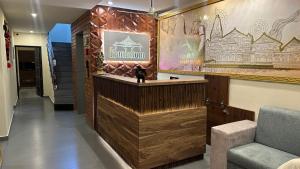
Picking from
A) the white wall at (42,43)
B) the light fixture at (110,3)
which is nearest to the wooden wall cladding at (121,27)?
the light fixture at (110,3)

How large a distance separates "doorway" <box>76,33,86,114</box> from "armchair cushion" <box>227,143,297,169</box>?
4.10 metres

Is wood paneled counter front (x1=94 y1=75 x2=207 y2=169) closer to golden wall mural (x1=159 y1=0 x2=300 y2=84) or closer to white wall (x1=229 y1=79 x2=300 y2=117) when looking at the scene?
white wall (x1=229 y1=79 x2=300 y2=117)

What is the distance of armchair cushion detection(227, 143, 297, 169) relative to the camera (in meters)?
2.08

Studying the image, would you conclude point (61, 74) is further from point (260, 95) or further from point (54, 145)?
point (260, 95)

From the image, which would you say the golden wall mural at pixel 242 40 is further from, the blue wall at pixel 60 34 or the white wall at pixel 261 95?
the blue wall at pixel 60 34

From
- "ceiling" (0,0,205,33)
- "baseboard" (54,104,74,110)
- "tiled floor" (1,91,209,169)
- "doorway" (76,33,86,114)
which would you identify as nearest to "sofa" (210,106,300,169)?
"tiled floor" (1,91,209,169)

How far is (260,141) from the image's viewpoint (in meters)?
2.60

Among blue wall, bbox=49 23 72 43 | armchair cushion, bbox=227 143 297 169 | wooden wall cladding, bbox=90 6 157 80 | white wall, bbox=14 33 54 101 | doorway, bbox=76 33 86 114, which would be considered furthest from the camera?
white wall, bbox=14 33 54 101

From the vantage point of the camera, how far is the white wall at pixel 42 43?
783 cm

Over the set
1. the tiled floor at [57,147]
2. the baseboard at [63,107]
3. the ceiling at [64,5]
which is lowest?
the tiled floor at [57,147]

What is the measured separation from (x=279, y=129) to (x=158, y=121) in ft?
4.52

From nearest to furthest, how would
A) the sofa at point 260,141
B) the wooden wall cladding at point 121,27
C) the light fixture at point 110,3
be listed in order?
the sofa at point 260,141 < the light fixture at point 110,3 < the wooden wall cladding at point 121,27

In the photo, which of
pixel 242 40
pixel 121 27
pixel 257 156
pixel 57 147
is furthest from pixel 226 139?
pixel 121 27

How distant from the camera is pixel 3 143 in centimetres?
374
